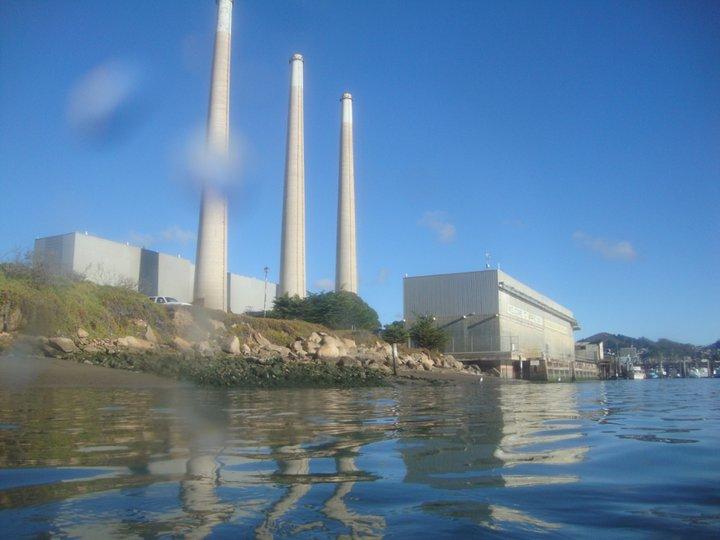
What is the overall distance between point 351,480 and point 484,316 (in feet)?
186

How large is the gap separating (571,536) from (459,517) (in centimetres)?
45

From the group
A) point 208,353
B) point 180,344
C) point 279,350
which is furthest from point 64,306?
point 279,350

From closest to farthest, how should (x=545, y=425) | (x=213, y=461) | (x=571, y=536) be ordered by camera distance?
(x=571, y=536) < (x=213, y=461) < (x=545, y=425)

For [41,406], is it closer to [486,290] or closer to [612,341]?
[486,290]

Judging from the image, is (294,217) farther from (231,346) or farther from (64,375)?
(64,375)

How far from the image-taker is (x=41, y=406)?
27.2 ft

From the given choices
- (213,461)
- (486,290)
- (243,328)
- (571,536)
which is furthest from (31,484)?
(486,290)

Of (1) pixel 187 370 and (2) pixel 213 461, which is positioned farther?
(1) pixel 187 370

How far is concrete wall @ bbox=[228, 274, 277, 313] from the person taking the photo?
6131 centimetres

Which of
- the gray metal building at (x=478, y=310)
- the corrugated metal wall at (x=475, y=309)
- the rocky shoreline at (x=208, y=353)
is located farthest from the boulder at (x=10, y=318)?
the corrugated metal wall at (x=475, y=309)

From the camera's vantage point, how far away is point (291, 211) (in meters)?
55.0

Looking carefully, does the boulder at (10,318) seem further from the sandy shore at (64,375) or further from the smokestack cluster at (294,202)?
the smokestack cluster at (294,202)

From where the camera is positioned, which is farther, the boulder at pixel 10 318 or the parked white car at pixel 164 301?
the parked white car at pixel 164 301

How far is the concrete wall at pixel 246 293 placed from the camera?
2414 inches
